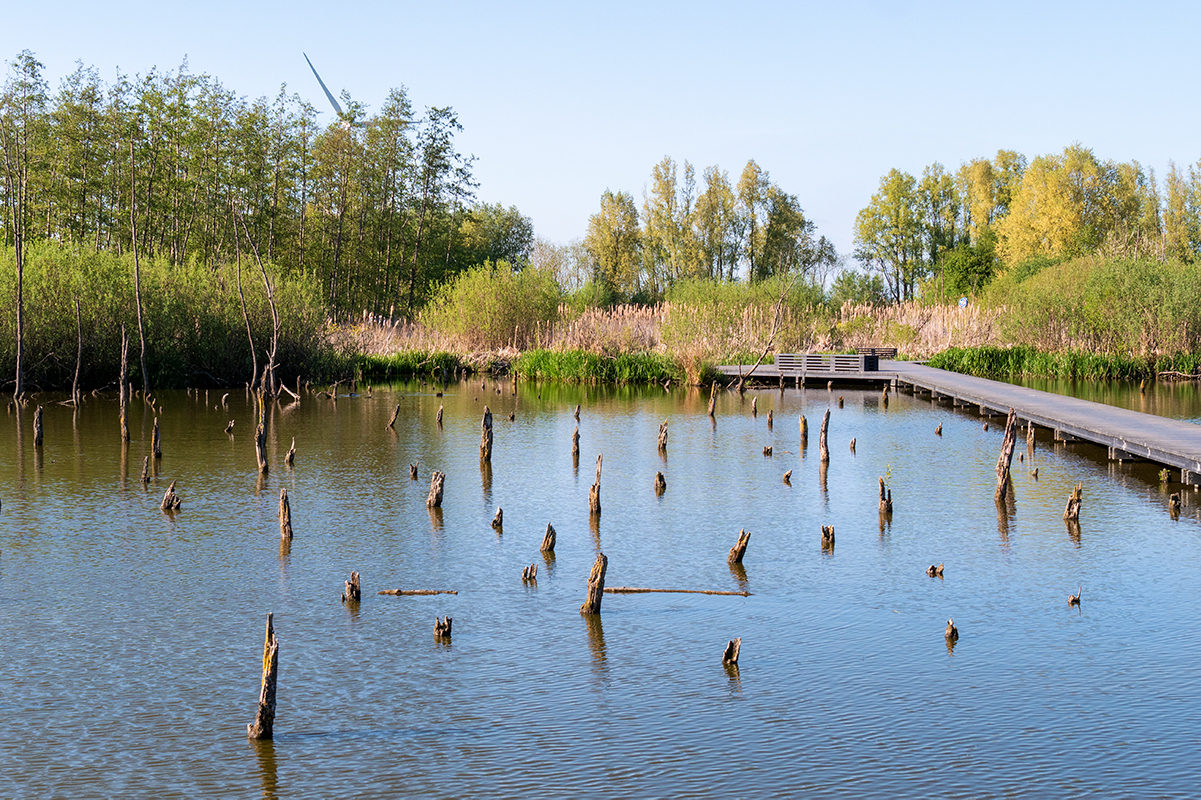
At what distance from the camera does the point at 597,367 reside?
30672 mm

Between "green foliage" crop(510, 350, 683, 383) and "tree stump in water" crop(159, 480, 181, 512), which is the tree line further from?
"tree stump in water" crop(159, 480, 181, 512)

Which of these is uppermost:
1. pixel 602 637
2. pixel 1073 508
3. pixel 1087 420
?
pixel 1087 420

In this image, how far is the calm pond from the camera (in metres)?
5.20

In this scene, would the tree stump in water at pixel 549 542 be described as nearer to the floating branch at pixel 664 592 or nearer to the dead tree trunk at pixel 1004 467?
the floating branch at pixel 664 592

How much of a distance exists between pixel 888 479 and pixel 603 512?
381cm

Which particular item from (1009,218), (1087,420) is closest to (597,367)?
(1087,420)

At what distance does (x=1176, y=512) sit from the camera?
438 inches

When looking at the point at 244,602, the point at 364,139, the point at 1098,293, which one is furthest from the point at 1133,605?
the point at 364,139

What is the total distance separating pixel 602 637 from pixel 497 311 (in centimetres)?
2939

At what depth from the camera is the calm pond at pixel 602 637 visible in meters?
5.20

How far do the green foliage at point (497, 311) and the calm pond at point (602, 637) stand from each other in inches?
882

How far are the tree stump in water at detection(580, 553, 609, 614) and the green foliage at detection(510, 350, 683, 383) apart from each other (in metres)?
21.7

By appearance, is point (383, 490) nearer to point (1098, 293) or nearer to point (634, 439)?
point (634, 439)

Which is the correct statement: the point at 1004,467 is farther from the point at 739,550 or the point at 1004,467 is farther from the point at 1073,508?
the point at 739,550
